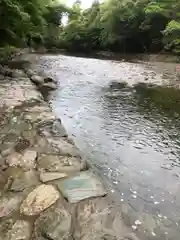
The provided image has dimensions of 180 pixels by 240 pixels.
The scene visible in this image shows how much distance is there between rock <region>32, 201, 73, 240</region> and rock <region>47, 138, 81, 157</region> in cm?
120

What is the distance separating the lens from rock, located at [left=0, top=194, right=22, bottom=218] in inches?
98.3

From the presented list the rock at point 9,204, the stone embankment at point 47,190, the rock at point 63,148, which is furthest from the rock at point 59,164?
the rock at point 9,204

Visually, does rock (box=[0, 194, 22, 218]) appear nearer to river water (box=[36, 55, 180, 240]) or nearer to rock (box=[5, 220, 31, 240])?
rock (box=[5, 220, 31, 240])

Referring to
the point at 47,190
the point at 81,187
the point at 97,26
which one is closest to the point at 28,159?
the point at 47,190

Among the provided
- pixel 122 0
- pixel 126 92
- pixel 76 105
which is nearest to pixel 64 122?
pixel 76 105

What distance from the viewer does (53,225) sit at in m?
2.35

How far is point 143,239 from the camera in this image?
2.42 m

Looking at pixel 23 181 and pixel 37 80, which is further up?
pixel 23 181

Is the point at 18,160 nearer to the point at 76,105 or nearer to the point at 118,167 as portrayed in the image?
the point at 118,167

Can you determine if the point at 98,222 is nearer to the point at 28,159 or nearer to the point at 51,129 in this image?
the point at 28,159

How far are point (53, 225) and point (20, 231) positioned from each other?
0.28 meters

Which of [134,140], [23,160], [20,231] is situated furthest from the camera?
[134,140]

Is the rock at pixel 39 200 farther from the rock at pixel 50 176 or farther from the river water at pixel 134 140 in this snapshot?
the river water at pixel 134 140

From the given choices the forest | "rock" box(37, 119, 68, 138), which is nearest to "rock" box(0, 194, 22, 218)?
"rock" box(37, 119, 68, 138)
